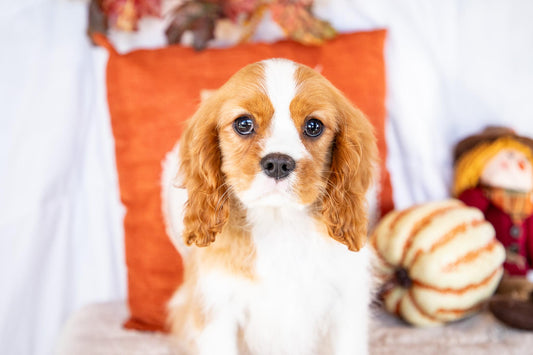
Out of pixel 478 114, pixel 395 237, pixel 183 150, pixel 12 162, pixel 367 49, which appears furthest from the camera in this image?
pixel 478 114

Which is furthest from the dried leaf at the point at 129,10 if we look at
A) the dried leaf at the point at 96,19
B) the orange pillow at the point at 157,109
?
the orange pillow at the point at 157,109

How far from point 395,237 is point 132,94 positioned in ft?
3.74

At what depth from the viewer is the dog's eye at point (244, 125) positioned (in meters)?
1.16

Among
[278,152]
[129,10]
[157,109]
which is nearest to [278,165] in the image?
[278,152]

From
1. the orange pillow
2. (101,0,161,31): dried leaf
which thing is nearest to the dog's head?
the orange pillow

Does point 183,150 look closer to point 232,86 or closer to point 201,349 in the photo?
point 232,86

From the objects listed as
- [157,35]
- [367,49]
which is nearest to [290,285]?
[367,49]

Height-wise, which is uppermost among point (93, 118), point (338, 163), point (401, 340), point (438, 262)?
point (93, 118)

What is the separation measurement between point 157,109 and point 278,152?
2.92 ft

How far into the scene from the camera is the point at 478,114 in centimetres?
238

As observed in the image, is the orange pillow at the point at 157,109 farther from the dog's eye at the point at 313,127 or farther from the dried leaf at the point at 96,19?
the dog's eye at the point at 313,127

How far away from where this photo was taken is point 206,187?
1.26m

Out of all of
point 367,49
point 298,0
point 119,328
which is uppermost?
point 298,0

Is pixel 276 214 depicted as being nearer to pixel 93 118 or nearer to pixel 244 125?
pixel 244 125
